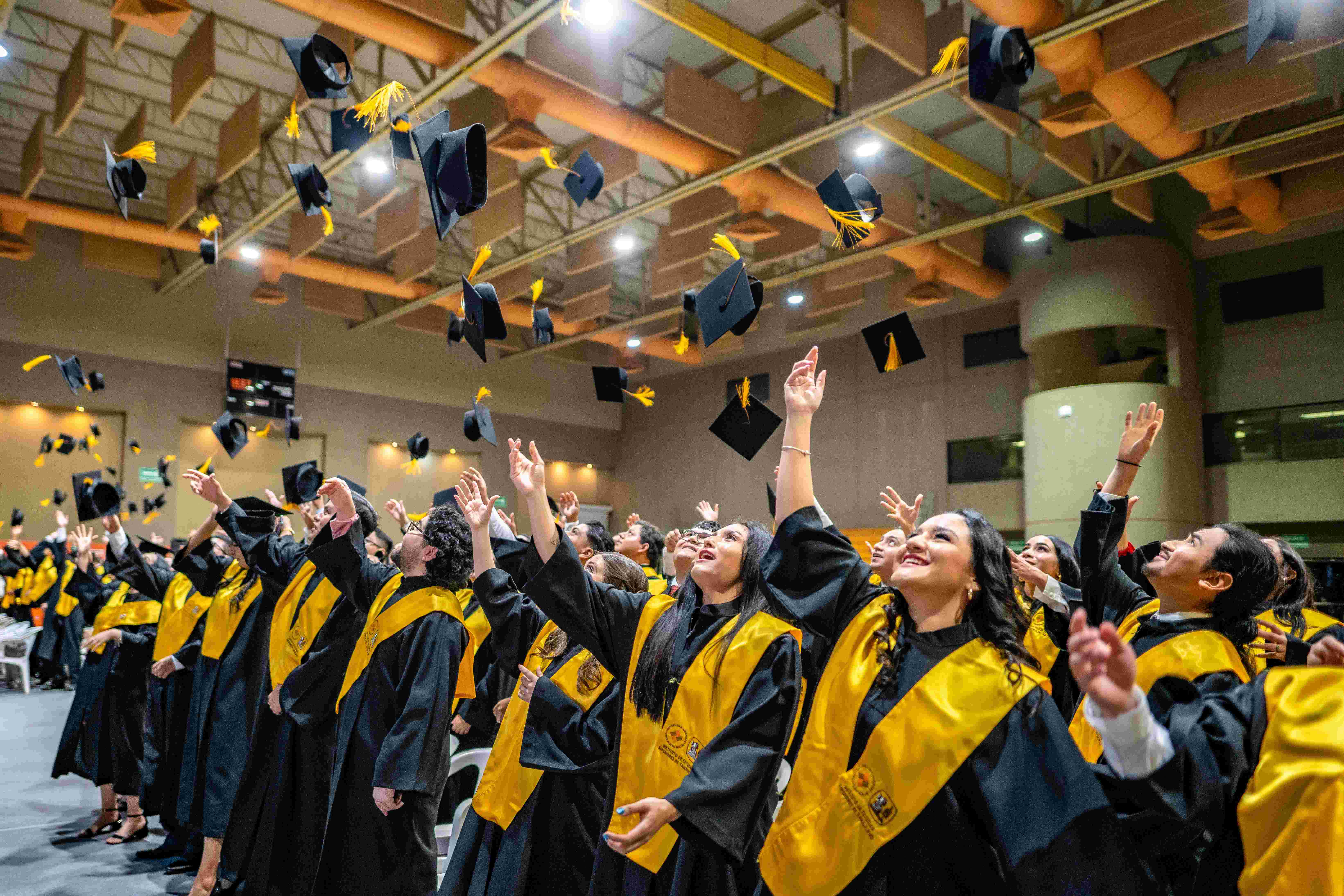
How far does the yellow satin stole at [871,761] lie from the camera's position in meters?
1.89

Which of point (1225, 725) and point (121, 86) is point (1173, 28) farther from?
point (121, 86)

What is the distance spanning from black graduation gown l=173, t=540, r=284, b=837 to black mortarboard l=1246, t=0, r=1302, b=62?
459 centimetres

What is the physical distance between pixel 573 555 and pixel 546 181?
1207cm

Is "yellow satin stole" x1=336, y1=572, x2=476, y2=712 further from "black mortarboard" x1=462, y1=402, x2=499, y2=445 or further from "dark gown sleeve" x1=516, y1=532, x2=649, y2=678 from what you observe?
"dark gown sleeve" x1=516, y1=532, x2=649, y2=678

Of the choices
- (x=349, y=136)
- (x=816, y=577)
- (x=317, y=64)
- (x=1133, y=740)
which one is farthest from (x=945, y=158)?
(x=1133, y=740)

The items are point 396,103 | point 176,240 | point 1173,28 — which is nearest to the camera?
point 1173,28

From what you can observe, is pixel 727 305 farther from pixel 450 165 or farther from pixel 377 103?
pixel 377 103

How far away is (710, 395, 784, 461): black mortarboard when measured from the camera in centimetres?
301

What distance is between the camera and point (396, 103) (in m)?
10.5

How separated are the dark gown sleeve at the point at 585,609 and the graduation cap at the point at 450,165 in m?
1.22

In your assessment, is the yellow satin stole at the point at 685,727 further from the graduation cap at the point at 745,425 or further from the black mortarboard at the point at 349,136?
the black mortarboard at the point at 349,136

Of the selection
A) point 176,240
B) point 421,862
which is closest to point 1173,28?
point 421,862

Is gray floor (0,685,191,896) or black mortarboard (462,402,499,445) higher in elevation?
black mortarboard (462,402,499,445)

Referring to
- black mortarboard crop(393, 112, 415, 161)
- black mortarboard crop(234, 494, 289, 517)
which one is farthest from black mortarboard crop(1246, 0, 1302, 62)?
black mortarboard crop(234, 494, 289, 517)
